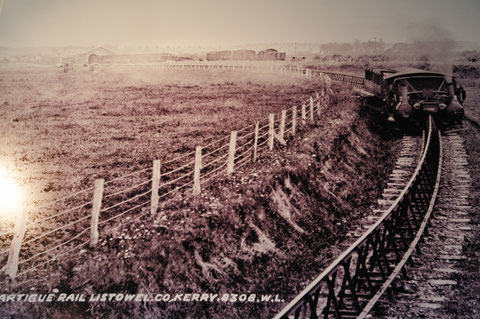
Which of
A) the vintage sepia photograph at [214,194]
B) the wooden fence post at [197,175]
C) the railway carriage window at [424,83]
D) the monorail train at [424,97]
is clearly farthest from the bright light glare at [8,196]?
the railway carriage window at [424,83]

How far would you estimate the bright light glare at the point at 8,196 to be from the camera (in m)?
7.07

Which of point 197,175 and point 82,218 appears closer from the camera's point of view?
point 82,218

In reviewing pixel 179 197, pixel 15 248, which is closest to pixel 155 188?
pixel 179 197

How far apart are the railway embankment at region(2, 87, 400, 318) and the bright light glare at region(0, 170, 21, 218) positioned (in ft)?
5.10

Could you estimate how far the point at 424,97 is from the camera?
13.0m

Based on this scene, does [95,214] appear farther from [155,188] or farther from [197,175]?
[197,175]

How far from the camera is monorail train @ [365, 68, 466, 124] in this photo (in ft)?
41.3

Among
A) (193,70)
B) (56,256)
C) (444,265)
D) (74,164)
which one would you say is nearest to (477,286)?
(444,265)

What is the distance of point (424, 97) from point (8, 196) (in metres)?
11.6

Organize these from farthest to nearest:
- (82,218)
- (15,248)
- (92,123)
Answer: (92,123), (82,218), (15,248)

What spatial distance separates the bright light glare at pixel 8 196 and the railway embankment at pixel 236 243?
61.2 inches

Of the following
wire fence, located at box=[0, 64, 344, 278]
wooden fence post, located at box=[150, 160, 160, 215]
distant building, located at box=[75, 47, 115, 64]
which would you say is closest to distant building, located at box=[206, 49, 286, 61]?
distant building, located at box=[75, 47, 115, 64]

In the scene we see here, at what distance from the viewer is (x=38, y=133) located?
833cm

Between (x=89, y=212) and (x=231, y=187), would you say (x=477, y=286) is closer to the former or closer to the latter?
(x=231, y=187)
